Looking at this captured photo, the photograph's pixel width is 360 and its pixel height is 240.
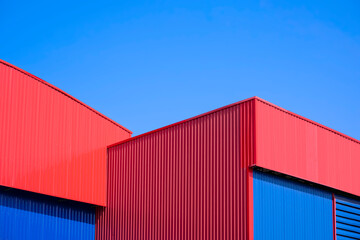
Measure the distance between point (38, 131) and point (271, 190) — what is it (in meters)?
10.7

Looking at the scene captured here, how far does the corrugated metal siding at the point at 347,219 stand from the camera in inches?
1013

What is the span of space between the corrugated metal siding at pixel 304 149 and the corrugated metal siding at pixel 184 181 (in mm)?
726

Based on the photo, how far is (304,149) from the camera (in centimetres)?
2467

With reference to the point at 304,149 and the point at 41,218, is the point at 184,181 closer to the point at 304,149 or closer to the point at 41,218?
the point at 304,149

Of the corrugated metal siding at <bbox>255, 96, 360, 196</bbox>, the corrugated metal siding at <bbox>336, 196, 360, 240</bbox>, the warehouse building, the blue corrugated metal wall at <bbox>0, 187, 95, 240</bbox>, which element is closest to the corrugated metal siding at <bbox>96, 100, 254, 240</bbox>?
the warehouse building

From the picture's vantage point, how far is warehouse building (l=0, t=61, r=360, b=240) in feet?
75.9

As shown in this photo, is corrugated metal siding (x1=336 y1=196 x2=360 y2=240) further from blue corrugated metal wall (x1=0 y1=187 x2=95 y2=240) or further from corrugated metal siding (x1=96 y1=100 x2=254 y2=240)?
blue corrugated metal wall (x1=0 y1=187 x2=95 y2=240)

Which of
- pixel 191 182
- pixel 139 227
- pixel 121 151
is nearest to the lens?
pixel 191 182

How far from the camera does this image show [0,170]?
80.2 feet

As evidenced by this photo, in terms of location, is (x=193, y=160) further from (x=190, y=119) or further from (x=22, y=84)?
(x=22, y=84)

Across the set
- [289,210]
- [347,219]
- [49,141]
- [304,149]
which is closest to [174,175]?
[289,210]

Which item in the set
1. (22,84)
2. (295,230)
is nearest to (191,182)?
(295,230)

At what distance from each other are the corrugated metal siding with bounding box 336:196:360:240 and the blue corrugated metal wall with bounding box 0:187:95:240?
453 inches

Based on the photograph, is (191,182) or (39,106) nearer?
(191,182)
